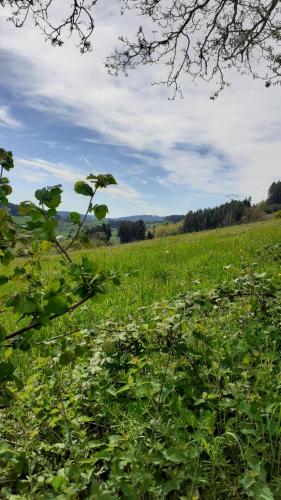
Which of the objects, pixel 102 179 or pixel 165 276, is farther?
pixel 165 276

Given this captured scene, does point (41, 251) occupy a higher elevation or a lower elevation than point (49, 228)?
lower

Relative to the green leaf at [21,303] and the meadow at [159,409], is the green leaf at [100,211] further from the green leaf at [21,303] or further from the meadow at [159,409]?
the green leaf at [21,303]

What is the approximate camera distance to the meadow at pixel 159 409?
7.30 ft

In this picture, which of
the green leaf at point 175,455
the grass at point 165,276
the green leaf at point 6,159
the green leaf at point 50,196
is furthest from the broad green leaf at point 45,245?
the green leaf at point 175,455

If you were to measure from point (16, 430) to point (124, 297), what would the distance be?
154 inches

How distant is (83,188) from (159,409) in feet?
5.80

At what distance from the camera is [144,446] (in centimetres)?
254

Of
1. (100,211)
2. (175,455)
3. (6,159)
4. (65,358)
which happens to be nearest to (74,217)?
(100,211)

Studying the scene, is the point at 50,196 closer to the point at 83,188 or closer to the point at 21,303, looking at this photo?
the point at 83,188

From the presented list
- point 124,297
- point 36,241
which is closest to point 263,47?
point 124,297

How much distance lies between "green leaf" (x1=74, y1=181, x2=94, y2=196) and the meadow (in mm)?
523

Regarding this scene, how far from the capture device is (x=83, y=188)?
1976 millimetres

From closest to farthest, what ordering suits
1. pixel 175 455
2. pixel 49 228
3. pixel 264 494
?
pixel 49 228, pixel 264 494, pixel 175 455

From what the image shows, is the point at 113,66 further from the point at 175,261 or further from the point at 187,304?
the point at 187,304
